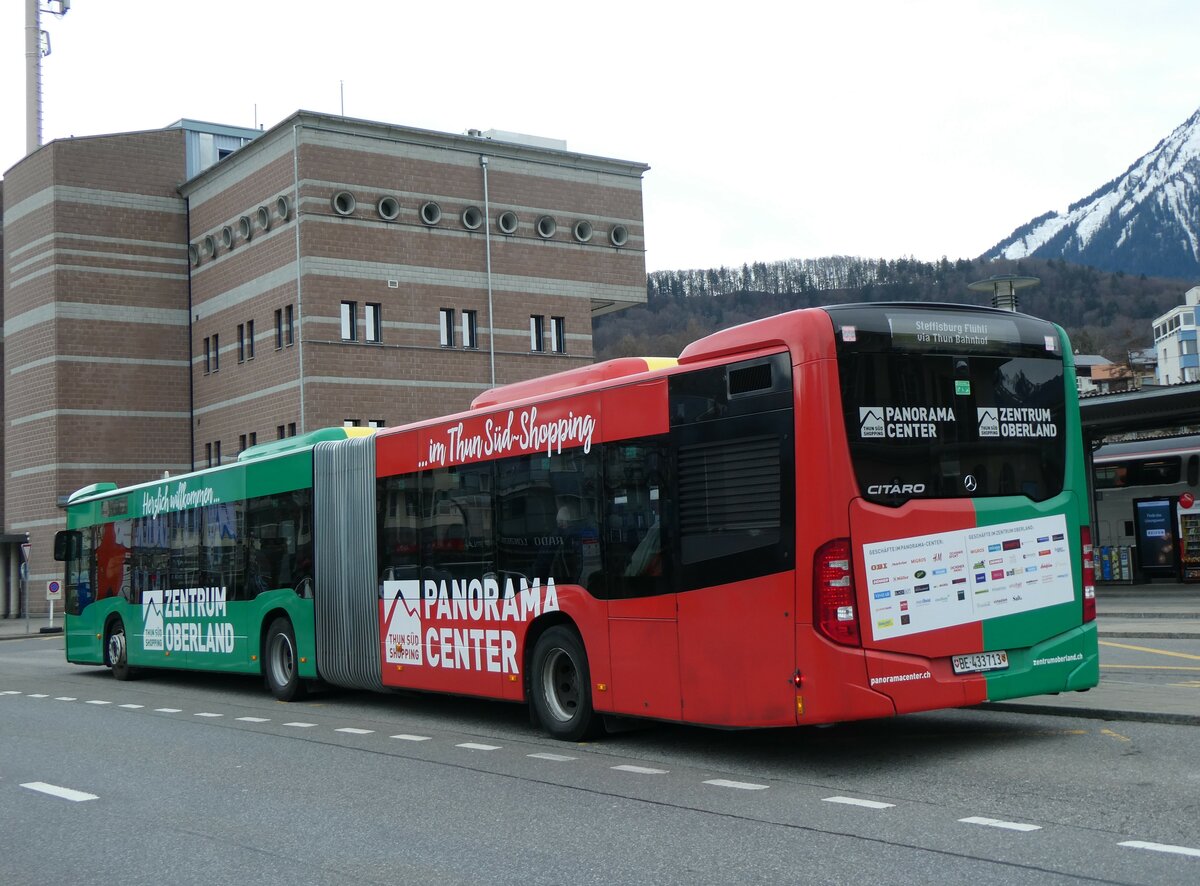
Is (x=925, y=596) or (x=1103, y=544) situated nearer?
(x=925, y=596)

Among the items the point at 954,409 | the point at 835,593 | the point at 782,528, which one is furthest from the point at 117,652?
the point at 954,409

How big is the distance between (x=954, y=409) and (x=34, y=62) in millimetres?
61591

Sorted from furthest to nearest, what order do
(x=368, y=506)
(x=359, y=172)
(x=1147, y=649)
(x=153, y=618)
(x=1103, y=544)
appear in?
(x=359, y=172) → (x=1103, y=544) → (x=153, y=618) → (x=1147, y=649) → (x=368, y=506)

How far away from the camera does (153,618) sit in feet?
64.8

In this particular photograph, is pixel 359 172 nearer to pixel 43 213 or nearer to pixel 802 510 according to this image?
pixel 43 213

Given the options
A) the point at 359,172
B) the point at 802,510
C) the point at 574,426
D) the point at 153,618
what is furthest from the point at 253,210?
the point at 802,510

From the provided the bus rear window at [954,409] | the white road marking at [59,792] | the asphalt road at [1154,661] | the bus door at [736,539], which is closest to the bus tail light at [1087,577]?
the bus rear window at [954,409]

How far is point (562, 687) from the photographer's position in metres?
11.5

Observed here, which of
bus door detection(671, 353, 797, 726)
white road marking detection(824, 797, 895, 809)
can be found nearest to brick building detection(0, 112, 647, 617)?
bus door detection(671, 353, 797, 726)

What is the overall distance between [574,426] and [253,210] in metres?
37.5

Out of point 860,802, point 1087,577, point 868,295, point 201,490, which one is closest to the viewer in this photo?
point 860,802

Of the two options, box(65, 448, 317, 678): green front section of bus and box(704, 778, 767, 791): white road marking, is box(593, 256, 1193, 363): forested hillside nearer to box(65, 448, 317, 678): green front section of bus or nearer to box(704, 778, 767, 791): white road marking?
box(65, 448, 317, 678): green front section of bus

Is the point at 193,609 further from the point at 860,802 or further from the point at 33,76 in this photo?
the point at 33,76

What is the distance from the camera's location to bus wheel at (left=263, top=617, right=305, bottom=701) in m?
16.1
